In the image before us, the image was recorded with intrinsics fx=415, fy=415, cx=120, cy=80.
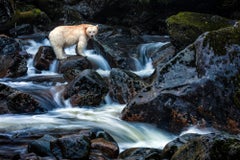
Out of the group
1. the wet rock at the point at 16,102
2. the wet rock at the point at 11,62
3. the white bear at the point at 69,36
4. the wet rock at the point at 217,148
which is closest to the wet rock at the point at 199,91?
the wet rock at the point at 16,102

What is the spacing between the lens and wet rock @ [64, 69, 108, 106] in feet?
31.5

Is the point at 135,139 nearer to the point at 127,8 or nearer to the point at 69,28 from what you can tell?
the point at 69,28

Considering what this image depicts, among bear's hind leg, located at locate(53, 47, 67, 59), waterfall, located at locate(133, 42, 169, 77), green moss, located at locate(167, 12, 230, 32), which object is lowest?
waterfall, located at locate(133, 42, 169, 77)

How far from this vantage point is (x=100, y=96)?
9.81 m

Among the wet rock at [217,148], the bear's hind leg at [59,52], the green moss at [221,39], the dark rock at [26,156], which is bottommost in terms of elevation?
the dark rock at [26,156]

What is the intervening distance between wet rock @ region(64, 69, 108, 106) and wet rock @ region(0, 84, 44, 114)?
105 cm

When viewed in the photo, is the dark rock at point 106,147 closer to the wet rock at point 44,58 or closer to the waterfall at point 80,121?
Answer: the waterfall at point 80,121

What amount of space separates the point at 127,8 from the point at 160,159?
47.0 ft

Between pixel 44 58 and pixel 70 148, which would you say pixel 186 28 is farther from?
pixel 70 148

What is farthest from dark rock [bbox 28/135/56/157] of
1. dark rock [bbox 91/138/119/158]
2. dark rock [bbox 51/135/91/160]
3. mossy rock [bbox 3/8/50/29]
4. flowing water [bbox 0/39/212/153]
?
mossy rock [bbox 3/8/50/29]

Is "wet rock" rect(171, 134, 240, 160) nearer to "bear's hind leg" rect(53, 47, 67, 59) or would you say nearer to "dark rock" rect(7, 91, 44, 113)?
"dark rock" rect(7, 91, 44, 113)

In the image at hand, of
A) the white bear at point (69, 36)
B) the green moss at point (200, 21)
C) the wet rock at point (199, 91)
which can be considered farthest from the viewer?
the green moss at point (200, 21)

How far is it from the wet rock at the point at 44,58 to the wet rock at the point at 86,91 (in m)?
2.84

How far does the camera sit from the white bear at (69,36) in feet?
40.8
